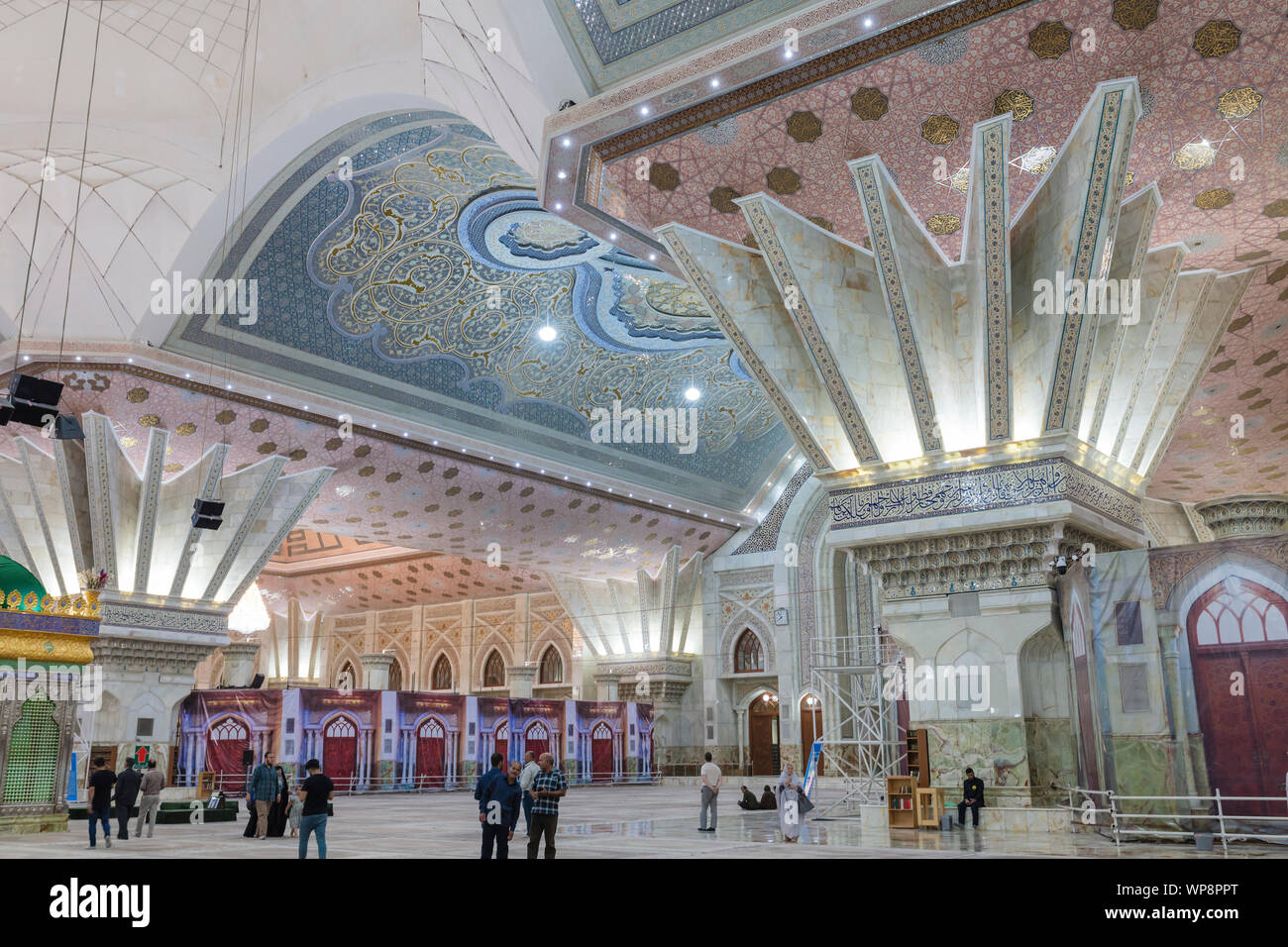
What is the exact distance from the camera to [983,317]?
759cm

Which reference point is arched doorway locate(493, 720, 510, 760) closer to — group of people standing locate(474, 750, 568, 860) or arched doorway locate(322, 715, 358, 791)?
arched doorway locate(322, 715, 358, 791)

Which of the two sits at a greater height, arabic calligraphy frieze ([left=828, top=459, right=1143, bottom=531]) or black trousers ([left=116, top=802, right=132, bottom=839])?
arabic calligraphy frieze ([left=828, top=459, right=1143, bottom=531])

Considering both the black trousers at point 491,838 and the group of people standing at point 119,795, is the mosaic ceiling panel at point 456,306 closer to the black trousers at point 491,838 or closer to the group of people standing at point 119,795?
the group of people standing at point 119,795

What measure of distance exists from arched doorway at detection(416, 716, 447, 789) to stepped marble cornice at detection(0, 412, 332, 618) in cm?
479

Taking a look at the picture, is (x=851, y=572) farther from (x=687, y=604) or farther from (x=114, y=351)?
(x=114, y=351)

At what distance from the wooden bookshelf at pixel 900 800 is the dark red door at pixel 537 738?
11.5 meters

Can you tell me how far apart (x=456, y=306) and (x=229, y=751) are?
25.5ft

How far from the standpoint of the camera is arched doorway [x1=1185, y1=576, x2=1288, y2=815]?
248 inches

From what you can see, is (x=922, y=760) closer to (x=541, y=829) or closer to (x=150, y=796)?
(x=541, y=829)

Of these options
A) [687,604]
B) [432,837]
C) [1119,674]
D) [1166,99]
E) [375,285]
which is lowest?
[432,837]

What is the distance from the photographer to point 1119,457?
8711mm

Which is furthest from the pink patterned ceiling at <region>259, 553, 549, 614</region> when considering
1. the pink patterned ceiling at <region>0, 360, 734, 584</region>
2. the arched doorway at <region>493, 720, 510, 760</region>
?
the arched doorway at <region>493, 720, 510, 760</region>
